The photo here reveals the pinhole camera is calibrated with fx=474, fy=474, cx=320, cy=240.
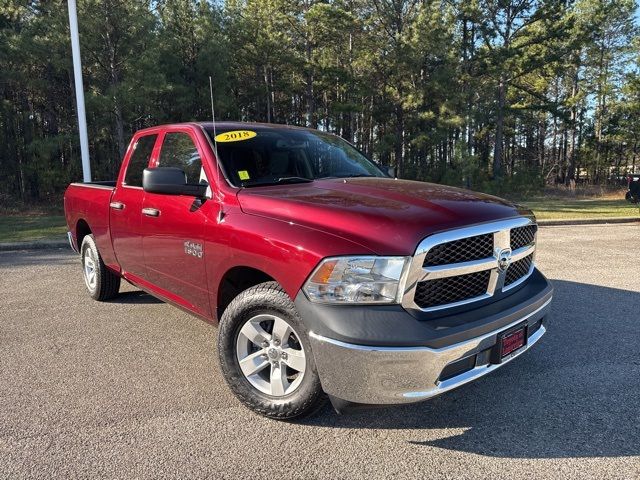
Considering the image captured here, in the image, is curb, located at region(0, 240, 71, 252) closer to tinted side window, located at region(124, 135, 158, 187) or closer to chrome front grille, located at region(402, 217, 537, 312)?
tinted side window, located at region(124, 135, 158, 187)

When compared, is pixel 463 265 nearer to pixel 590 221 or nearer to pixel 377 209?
pixel 377 209

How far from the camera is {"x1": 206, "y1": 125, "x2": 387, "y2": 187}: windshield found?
3.54 metres

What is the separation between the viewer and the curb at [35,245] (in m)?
9.29

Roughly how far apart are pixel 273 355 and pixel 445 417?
3.83 feet

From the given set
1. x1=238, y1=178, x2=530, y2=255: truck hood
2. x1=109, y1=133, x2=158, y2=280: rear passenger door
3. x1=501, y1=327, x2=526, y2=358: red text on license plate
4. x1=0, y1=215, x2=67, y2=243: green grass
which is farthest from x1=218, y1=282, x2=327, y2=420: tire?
x1=0, y1=215, x2=67, y2=243: green grass

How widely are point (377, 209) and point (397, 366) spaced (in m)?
0.87

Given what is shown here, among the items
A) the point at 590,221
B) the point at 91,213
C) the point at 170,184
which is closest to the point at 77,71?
the point at 91,213

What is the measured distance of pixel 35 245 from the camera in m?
9.44

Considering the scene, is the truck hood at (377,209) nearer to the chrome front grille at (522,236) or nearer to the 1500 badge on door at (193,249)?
the chrome front grille at (522,236)

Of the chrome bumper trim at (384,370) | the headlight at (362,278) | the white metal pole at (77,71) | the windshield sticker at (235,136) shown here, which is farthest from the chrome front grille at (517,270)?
the white metal pole at (77,71)

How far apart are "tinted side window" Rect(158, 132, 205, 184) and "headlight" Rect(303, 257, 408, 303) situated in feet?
5.06

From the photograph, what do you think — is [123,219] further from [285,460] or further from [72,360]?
[285,460]

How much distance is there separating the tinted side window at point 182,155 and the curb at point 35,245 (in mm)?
6434

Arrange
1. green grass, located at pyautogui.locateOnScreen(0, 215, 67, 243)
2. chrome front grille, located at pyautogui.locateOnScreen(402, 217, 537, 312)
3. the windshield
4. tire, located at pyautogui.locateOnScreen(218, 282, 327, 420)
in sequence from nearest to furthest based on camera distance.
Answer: chrome front grille, located at pyautogui.locateOnScreen(402, 217, 537, 312) < tire, located at pyautogui.locateOnScreen(218, 282, 327, 420) < the windshield < green grass, located at pyautogui.locateOnScreen(0, 215, 67, 243)
